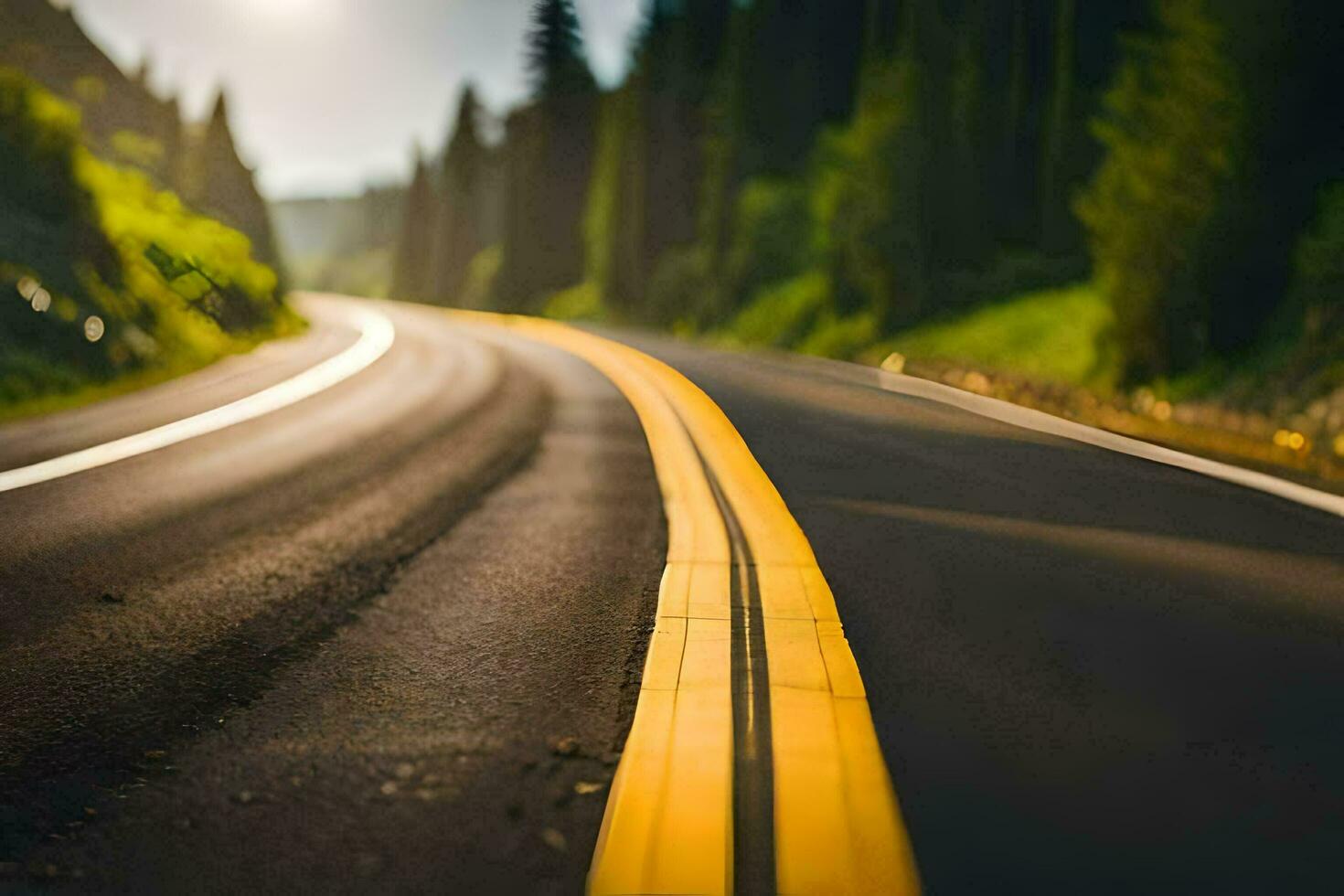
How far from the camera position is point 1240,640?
3227 mm

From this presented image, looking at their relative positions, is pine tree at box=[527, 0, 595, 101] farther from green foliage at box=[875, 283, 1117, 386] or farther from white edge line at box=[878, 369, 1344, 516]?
green foliage at box=[875, 283, 1117, 386]

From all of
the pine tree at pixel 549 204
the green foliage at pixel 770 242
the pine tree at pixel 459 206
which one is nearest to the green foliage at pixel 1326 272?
the green foliage at pixel 770 242

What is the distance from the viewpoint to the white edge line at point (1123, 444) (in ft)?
19.2

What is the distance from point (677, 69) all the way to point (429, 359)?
139 ft

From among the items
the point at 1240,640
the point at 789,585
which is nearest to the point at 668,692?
the point at 789,585

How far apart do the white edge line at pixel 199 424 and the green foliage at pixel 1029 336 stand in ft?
38.9

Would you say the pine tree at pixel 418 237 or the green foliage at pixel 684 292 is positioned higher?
the pine tree at pixel 418 237

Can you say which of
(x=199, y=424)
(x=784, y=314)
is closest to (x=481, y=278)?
(x=784, y=314)

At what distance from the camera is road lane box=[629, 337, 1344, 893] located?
196 centimetres

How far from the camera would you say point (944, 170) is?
1033 inches

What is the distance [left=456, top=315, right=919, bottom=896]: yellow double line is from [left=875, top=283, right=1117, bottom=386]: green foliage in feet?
52.5

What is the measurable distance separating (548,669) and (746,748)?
2.54 ft

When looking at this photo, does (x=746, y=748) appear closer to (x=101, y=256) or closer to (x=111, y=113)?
(x=101, y=256)

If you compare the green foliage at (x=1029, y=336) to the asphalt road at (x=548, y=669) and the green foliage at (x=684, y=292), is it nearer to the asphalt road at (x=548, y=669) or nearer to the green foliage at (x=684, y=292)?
the green foliage at (x=684, y=292)
